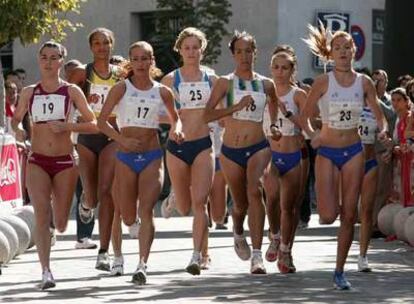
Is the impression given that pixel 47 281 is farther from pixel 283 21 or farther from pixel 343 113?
pixel 283 21

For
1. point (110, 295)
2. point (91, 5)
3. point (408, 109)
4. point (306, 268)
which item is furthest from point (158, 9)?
point (110, 295)

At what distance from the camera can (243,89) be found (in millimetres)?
13773

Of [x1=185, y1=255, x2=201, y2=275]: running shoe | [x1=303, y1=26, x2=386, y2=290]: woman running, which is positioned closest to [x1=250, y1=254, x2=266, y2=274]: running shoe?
[x1=185, y1=255, x2=201, y2=275]: running shoe

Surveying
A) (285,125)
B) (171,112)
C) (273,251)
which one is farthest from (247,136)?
(273,251)

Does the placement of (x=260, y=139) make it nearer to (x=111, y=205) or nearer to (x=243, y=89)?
(x=243, y=89)

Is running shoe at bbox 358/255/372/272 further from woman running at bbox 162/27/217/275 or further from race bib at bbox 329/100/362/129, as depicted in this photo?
race bib at bbox 329/100/362/129

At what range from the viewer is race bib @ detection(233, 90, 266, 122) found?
45.0 feet

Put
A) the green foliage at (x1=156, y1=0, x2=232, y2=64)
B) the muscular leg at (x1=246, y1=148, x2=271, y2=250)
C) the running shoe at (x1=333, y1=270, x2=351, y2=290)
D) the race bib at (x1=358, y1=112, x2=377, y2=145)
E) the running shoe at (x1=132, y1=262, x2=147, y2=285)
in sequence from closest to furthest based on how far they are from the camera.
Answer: the running shoe at (x1=333, y1=270, x2=351, y2=290)
the running shoe at (x1=132, y1=262, x2=147, y2=285)
the muscular leg at (x1=246, y1=148, x2=271, y2=250)
the race bib at (x1=358, y1=112, x2=377, y2=145)
the green foliage at (x1=156, y1=0, x2=232, y2=64)

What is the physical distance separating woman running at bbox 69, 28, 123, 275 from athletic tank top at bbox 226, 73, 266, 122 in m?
1.13

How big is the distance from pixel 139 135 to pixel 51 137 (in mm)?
743

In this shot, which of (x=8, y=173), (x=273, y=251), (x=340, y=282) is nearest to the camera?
(x=340, y=282)

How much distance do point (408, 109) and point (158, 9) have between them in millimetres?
17638

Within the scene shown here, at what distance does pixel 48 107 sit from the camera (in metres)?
13.0

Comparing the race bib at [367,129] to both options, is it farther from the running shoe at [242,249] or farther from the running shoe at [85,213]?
the running shoe at [85,213]
